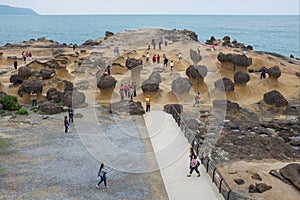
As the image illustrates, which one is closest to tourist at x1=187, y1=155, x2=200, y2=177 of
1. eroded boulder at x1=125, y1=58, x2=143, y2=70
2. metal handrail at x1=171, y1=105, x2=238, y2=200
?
metal handrail at x1=171, y1=105, x2=238, y2=200

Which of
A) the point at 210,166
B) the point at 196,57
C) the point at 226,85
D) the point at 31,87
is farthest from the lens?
the point at 196,57

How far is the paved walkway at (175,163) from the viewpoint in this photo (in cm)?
1574

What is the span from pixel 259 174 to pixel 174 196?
702 centimetres

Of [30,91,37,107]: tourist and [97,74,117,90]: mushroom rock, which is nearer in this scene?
[30,91,37,107]: tourist

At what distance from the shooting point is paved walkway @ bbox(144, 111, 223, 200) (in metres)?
15.7

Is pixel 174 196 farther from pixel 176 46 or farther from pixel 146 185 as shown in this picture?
pixel 176 46

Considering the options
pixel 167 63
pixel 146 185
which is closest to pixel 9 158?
pixel 146 185

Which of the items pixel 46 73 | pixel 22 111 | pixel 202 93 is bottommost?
pixel 202 93

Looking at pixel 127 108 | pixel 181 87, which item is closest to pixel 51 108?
pixel 127 108

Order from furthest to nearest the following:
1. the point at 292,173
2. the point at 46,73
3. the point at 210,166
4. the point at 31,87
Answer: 1. the point at 46,73
2. the point at 31,87
3. the point at 292,173
4. the point at 210,166

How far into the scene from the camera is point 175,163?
1891 centimetres

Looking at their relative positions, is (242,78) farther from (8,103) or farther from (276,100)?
(8,103)

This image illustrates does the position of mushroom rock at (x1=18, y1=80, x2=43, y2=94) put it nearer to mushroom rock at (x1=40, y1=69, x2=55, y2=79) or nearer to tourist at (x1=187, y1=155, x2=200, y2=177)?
mushroom rock at (x1=40, y1=69, x2=55, y2=79)

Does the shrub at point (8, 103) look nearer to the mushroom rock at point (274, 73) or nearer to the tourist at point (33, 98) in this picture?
the tourist at point (33, 98)
